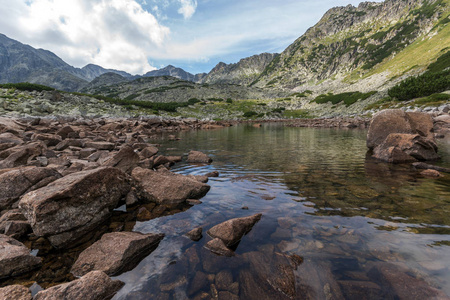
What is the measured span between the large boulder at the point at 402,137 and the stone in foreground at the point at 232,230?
1213 cm

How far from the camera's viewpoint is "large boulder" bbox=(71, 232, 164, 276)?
4387mm

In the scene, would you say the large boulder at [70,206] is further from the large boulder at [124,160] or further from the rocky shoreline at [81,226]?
the large boulder at [124,160]

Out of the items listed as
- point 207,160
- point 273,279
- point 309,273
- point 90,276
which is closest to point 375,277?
point 309,273

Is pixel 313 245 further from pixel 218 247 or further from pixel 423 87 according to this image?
pixel 423 87

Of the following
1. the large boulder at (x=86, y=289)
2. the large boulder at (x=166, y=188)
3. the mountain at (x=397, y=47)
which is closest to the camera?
the large boulder at (x=86, y=289)

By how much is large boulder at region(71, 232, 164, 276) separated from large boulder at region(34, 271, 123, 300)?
54 cm

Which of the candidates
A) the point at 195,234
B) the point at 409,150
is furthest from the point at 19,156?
the point at 409,150

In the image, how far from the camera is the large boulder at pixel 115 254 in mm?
4387

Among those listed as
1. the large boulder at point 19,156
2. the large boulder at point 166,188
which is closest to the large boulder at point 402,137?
the large boulder at point 166,188

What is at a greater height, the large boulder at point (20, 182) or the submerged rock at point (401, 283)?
the large boulder at point (20, 182)

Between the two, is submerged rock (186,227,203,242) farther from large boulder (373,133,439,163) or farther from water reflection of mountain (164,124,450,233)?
large boulder (373,133,439,163)

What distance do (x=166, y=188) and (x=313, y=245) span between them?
5.51m

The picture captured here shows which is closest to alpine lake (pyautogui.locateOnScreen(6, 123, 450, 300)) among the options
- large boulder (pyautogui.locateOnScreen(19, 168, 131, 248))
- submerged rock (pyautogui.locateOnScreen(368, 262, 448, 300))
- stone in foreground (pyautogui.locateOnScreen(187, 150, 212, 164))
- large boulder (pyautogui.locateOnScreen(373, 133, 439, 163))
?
submerged rock (pyautogui.locateOnScreen(368, 262, 448, 300))

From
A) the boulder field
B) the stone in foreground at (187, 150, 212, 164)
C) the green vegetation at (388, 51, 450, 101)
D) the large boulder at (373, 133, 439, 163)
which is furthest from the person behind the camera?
the green vegetation at (388, 51, 450, 101)
